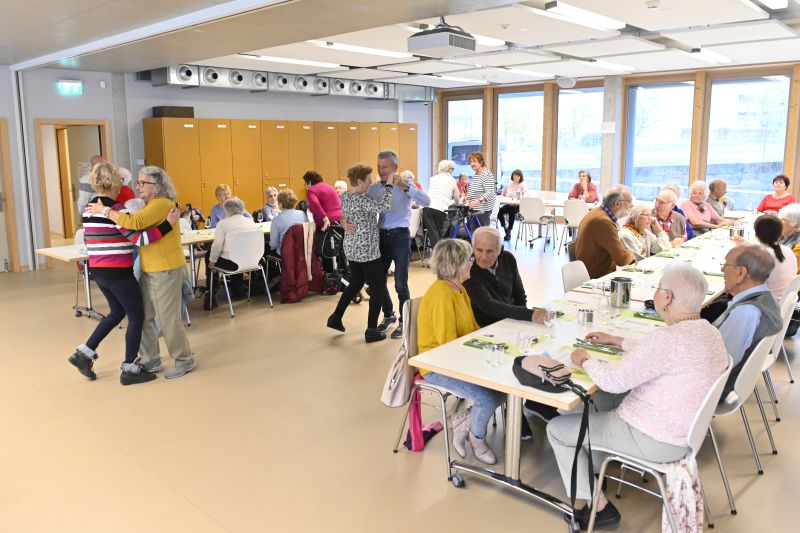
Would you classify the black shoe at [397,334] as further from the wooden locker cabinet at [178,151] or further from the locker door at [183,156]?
the locker door at [183,156]

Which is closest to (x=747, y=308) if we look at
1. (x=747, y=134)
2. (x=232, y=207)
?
(x=232, y=207)

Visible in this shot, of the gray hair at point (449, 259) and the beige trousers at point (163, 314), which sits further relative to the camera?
the beige trousers at point (163, 314)

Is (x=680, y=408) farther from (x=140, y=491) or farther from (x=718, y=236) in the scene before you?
(x=718, y=236)

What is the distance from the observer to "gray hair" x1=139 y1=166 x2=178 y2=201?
447cm

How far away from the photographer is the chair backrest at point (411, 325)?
3.38 meters

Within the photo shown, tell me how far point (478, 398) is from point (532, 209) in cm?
725

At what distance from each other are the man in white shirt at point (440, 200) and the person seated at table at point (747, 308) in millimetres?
5573

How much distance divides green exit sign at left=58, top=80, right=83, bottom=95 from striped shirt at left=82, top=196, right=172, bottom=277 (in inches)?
232

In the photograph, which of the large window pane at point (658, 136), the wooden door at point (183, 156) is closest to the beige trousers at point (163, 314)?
the wooden door at point (183, 156)

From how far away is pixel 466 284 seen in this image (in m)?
3.65

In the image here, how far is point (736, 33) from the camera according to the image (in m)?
7.53

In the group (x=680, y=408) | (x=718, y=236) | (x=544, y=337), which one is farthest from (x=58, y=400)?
(x=718, y=236)

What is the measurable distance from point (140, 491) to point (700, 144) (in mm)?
11201

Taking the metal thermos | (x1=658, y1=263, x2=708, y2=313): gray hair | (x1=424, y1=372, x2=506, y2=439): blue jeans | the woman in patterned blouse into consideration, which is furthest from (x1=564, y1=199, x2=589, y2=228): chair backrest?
(x1=658, y1=263, x2=708, y2=313): gray hair
